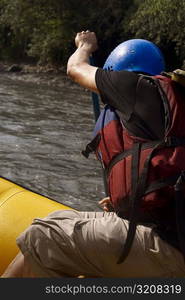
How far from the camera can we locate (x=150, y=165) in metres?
1.62

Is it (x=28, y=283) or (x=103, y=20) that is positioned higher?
(x=28, y=283)

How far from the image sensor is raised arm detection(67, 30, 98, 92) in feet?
5.85

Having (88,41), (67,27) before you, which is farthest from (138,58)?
(67,27)

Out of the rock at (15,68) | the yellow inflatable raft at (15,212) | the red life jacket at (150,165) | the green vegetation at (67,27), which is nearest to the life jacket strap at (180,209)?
the red life jacket at (150,165)

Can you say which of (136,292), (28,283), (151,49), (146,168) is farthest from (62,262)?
(151,49)

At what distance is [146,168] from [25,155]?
478cm

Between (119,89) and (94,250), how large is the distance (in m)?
0.51

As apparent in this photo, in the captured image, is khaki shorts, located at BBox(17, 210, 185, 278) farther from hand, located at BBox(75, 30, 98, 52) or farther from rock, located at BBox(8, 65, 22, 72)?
rock, located at BBox(8, 65, 22, 72)

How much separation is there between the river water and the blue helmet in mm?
2987

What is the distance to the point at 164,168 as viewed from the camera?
161 centimetres

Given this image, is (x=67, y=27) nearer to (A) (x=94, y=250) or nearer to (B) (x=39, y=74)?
(B) (x=39, y=74)

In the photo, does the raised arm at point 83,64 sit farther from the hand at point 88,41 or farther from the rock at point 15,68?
the rock at point 15,68

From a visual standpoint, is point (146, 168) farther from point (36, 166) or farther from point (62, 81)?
point (62, 81)

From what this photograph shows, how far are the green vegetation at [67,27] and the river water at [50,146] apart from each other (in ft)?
10.7
